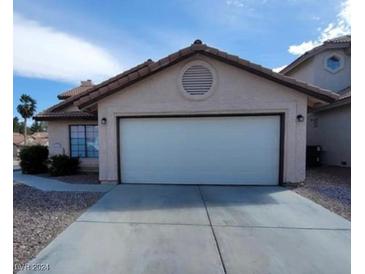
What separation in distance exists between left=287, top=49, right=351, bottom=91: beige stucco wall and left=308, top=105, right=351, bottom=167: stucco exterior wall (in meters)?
2.07

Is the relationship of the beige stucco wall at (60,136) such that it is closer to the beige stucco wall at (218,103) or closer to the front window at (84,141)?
the front window at (84,141)

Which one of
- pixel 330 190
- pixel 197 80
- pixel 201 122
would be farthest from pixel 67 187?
pixel 330 190

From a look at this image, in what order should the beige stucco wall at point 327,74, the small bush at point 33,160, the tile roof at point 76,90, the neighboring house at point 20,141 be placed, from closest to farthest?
the small bush at point 33,160, the beige stucco wall at point 327,74, the tile roof at point 76,90, the neighboring house at point 20,141

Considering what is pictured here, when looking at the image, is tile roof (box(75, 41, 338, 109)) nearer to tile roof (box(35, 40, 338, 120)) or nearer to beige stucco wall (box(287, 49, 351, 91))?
tile roof (box(35, 40, 338, 120))

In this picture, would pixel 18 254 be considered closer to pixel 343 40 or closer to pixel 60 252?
pixel 60 252

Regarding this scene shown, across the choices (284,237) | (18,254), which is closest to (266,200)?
(284,237)

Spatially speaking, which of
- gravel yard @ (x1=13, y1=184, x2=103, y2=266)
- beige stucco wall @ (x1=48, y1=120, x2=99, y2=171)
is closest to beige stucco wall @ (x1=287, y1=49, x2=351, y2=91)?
beige stucco wall @ (x1=48, y1=120, x2=99, y2=171)

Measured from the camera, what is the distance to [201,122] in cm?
870

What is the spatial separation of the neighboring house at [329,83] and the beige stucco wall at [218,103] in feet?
20.6

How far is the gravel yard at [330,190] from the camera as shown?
20.4 ft

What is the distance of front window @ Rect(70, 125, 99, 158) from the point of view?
12.2 metres

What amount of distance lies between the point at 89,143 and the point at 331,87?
15.3 m

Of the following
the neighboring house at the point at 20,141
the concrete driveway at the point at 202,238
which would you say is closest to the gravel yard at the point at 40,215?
the concrete driveway at the point at 202,238

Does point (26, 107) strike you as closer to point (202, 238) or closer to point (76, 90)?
point (76, 90)
